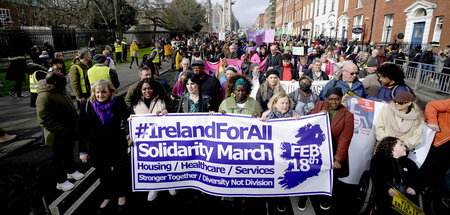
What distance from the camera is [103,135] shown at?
3393mm

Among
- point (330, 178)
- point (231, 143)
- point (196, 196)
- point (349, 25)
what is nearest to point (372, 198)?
point (330, 178)

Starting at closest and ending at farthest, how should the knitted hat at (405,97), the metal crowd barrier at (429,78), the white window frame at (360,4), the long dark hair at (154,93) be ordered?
the knitted hat at (405,97) < the long dark hair at (154,93) < the metal crowd barrier at (429,78) < the white window frame at (360,4)

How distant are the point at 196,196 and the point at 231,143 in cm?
109

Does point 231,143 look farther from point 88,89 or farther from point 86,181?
point 88,89

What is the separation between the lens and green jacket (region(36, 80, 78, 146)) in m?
3.57

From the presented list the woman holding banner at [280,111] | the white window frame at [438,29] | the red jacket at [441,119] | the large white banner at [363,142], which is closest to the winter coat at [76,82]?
the woman holding banner at [280,111]

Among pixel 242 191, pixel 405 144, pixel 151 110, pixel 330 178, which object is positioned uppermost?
pixel 151 110

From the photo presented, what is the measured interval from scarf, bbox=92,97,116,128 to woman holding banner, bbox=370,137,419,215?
3.43 meters

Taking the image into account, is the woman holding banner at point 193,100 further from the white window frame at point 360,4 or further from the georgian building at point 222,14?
the georgian building at point 222,14

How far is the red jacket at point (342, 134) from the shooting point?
3.18 metres

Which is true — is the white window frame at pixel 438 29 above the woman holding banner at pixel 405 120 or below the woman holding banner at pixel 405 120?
above

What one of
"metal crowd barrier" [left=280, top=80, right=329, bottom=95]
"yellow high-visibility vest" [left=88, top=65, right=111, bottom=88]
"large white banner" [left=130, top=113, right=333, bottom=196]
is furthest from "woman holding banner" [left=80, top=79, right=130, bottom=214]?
"metal crowd barrier" [left=280, top=80, right=329, bottom=95]

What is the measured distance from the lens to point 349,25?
32219mm

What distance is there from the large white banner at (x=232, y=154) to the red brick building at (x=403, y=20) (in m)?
20.8
